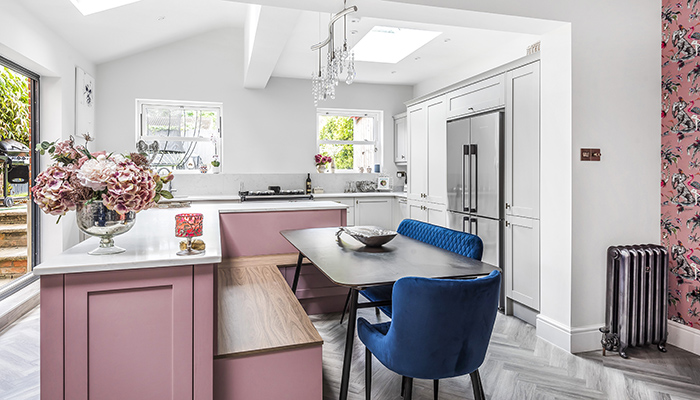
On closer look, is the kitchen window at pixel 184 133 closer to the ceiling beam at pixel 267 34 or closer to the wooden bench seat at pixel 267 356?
the ceiling beam at pixel 267 34

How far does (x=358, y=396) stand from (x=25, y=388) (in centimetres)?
187

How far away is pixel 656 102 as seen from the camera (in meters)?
2.92

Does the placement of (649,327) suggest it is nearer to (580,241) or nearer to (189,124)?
(580,241)

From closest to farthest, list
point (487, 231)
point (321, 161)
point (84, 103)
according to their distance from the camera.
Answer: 1. point (487, 231)
2. point (84, 103)
3. point (321, 161)

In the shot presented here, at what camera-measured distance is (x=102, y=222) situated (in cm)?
148

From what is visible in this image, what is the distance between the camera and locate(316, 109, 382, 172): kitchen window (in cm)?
659

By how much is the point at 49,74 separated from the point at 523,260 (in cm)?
472

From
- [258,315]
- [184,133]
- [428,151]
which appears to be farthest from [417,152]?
[258,315]

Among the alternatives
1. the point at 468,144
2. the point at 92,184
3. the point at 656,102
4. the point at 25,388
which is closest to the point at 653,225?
A: the point at 656,102

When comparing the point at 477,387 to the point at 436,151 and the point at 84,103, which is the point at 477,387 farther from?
the point at 84,103

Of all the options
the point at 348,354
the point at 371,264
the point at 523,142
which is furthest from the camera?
the point at 523,142

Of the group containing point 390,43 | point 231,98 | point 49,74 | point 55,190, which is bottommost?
point 55,190

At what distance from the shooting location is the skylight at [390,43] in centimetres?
466

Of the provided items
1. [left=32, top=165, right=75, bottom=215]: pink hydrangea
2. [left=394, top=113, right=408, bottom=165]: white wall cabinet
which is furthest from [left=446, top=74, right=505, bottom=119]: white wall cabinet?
[left=32, top=165, right=75, bottom=215]: pink hydrangea
